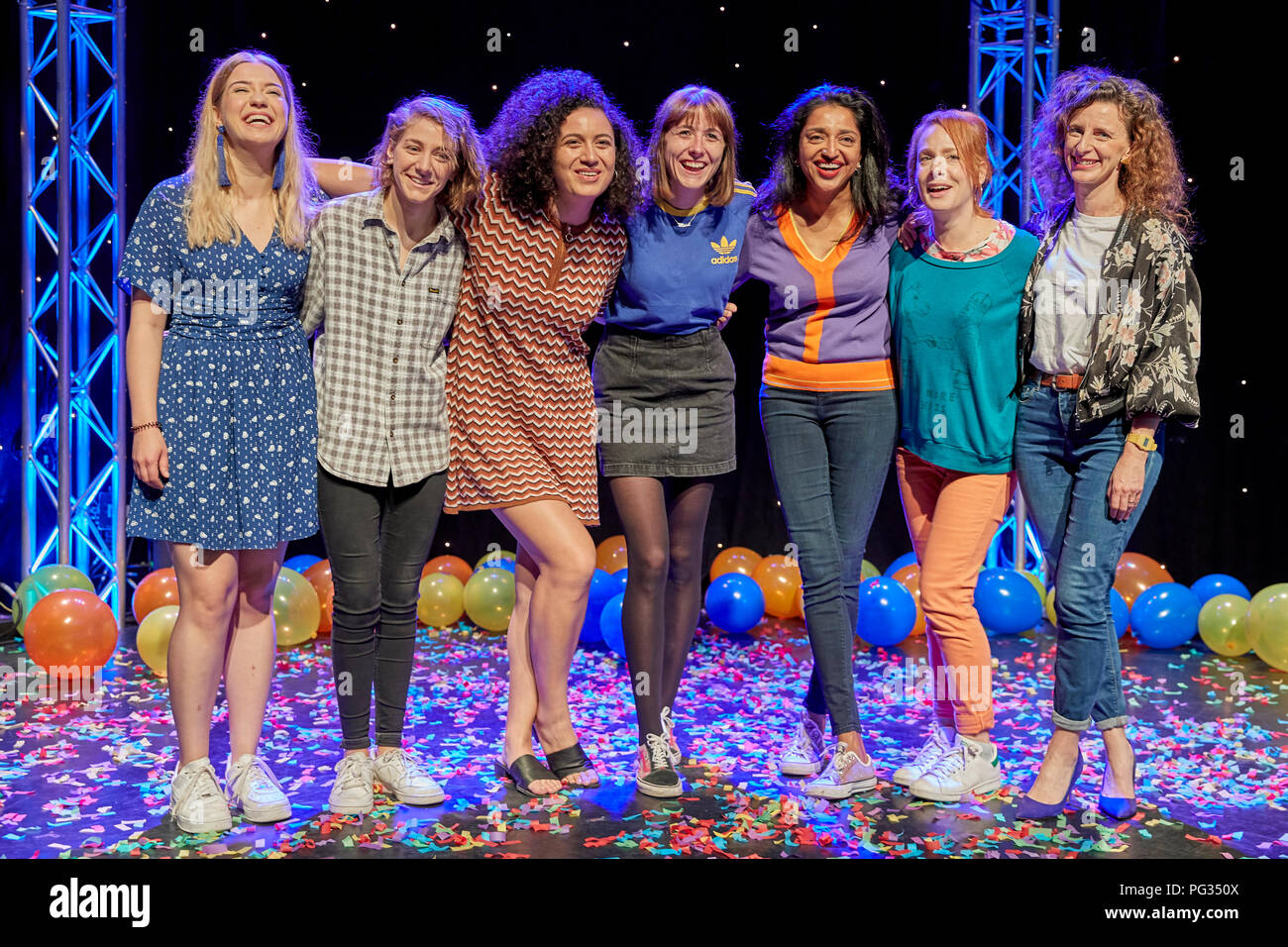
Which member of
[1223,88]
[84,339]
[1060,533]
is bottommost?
[1060,533]

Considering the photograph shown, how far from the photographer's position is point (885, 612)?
4.69 m

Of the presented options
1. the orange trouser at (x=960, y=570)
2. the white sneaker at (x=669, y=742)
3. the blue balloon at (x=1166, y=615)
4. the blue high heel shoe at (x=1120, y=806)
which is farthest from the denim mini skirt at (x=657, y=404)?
the blue balloon at (x=1166, y=615)

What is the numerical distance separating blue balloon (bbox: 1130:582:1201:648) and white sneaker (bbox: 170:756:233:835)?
3.52m

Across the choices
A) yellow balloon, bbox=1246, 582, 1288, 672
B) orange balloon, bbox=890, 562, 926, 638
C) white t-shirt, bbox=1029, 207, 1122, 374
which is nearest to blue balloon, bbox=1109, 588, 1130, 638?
yellow balloon, bbox=1246, 582, 1288, 672

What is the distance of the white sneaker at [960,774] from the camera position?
307 cm

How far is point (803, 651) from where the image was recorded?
15.9 feet

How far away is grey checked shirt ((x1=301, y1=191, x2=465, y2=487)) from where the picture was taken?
289 centimetres

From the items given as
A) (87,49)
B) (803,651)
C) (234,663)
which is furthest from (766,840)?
(87,49)

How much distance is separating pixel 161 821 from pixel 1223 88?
203 inches

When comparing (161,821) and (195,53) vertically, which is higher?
(195,53)

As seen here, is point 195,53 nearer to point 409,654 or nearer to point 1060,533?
point 409,654

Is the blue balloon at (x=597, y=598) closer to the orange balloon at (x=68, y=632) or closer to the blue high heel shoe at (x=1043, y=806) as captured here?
the orange balloon at (x=68, y=632)

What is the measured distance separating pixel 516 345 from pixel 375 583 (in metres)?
0.68

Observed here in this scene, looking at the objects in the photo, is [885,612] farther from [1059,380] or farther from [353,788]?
[353,788]
